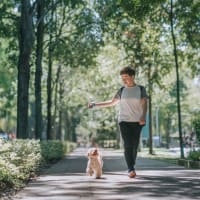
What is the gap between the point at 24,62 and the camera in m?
19.5

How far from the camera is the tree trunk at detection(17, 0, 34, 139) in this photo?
19.5 meters

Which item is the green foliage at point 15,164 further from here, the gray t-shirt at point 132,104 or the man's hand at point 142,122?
the man's hand at point 142,122

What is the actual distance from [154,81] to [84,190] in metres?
26.7

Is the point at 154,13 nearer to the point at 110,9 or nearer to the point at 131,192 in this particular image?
the point at 110,9

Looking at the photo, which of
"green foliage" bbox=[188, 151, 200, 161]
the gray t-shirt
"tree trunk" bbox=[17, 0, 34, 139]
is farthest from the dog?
"tree trunk" bbox=[17, 0, 34, 139]

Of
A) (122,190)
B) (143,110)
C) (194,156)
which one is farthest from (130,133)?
(194,156)

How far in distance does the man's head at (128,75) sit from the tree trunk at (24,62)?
35.1 feet

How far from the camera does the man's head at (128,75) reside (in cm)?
915

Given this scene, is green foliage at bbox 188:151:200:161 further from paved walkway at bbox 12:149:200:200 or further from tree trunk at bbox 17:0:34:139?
tree trunk at bbox 17:0:34:139

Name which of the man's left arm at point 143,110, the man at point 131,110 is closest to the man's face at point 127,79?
the man at point 131,110

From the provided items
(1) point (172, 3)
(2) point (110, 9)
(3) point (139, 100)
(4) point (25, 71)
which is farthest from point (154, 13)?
(3) point (139, 100)

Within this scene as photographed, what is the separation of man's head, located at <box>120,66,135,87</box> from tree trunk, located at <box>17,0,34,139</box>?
1071 centimetres

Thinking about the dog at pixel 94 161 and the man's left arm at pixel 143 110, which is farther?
the dog at pixel 94 161

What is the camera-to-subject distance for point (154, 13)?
79.7 feet
